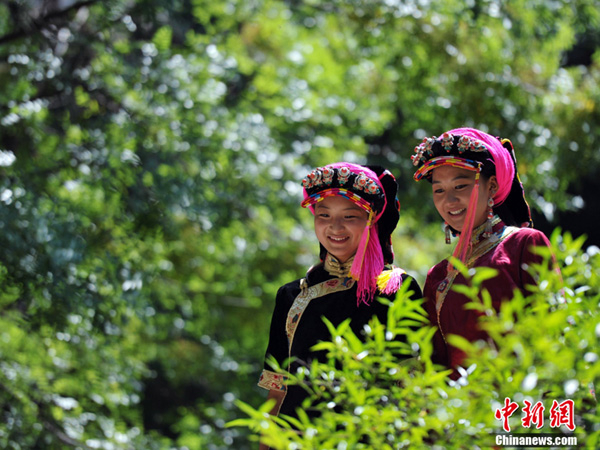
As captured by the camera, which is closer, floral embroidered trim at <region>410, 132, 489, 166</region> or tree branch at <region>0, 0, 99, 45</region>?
floral embroidered trim at <region>410, 132, 489, 166</region>

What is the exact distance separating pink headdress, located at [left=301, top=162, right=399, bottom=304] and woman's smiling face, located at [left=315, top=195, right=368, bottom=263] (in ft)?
0.10

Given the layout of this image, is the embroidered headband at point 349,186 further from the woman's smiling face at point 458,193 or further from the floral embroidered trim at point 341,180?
the woman's smiling face at point 458,193

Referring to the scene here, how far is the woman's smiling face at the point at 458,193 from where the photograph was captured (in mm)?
2488

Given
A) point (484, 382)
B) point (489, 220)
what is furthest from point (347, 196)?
point (484, 382)

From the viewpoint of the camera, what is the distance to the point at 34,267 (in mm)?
5066

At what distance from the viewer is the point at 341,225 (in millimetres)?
2729

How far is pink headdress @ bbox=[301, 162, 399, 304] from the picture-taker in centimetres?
264

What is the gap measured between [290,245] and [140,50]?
110 inches

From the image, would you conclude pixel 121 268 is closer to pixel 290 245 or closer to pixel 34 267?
pixel 34 267

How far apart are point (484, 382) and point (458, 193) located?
3.24 ft

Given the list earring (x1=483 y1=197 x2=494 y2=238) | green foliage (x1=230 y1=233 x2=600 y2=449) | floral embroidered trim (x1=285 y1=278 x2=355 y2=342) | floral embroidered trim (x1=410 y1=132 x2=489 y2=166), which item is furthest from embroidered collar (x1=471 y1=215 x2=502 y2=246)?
green foliage (x1=230 y1=233 x2=600 y2=449)

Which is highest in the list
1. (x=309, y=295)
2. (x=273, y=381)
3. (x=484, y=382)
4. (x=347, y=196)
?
(x=347, y=196)

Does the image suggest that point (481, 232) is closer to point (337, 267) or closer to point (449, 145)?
point (449, 145)

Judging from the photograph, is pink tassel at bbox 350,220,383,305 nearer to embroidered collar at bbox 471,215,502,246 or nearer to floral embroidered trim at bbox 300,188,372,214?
floral embroidered trim at bbox 300,188,372,214
